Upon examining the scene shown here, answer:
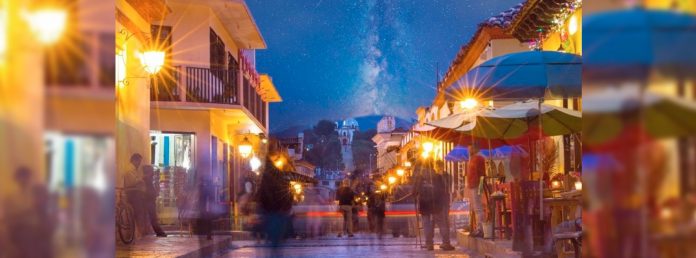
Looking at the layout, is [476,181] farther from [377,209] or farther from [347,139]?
[347,139]

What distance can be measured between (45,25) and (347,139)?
6853cm

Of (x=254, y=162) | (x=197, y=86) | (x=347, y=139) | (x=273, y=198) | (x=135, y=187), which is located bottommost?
(x=273, y=198)

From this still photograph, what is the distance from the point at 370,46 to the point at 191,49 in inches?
440

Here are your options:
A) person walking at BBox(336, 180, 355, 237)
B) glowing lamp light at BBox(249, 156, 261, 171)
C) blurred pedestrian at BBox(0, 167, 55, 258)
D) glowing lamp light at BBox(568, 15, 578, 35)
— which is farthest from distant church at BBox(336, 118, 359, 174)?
blurred pedestrian at BBox(0, 167, 55, 258)

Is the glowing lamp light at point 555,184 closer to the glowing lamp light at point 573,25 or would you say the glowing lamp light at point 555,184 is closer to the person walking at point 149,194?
the glowing lamp light at point 573,25

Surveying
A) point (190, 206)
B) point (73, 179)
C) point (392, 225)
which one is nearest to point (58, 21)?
point (73, 179)

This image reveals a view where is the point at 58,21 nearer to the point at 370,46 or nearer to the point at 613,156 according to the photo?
the point at 613,156

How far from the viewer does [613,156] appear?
179 cm

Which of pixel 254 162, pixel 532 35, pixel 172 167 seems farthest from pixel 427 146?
pixel 172 167

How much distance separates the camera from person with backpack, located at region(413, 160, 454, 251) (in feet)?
46.7

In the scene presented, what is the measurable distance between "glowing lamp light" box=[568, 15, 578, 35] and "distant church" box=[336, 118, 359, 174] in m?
46.3

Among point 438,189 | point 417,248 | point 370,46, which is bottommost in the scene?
point 417,248

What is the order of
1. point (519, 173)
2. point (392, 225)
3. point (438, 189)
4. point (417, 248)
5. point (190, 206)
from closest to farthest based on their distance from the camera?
point (519, 173) → point (438, 189) → point (417, 248) → point (190, 206) → point (392, 225)

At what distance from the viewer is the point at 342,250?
15297mm
